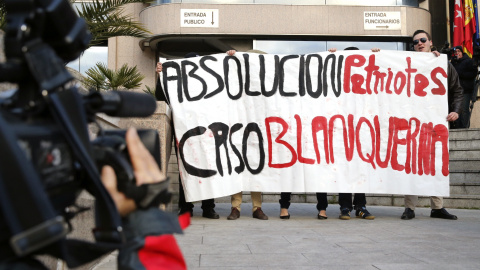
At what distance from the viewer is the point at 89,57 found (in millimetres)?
21828

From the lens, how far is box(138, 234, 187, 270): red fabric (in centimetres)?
104

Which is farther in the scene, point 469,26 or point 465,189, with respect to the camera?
point 469,26

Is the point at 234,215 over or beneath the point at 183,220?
beneath

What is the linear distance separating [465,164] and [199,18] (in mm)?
11591

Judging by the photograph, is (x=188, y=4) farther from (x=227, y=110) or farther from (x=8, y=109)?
(x=8, y=109)

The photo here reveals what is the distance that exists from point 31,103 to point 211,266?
3.32 m

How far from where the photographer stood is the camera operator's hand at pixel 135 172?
1.05 meters

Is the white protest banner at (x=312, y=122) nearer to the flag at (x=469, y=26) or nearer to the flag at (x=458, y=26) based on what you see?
the flag at (x=469, y=26)

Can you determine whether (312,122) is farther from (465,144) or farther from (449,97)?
(465,144)

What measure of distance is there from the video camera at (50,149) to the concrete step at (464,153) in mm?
10899

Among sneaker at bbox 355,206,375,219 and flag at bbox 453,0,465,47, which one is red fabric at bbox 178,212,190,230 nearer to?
sneaker at bbox 355,206,375,219

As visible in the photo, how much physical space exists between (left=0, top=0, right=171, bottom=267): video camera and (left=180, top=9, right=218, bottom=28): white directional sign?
19013 millimetres

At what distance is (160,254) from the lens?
106 cm

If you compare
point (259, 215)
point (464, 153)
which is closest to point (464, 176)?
point (464, 153)
